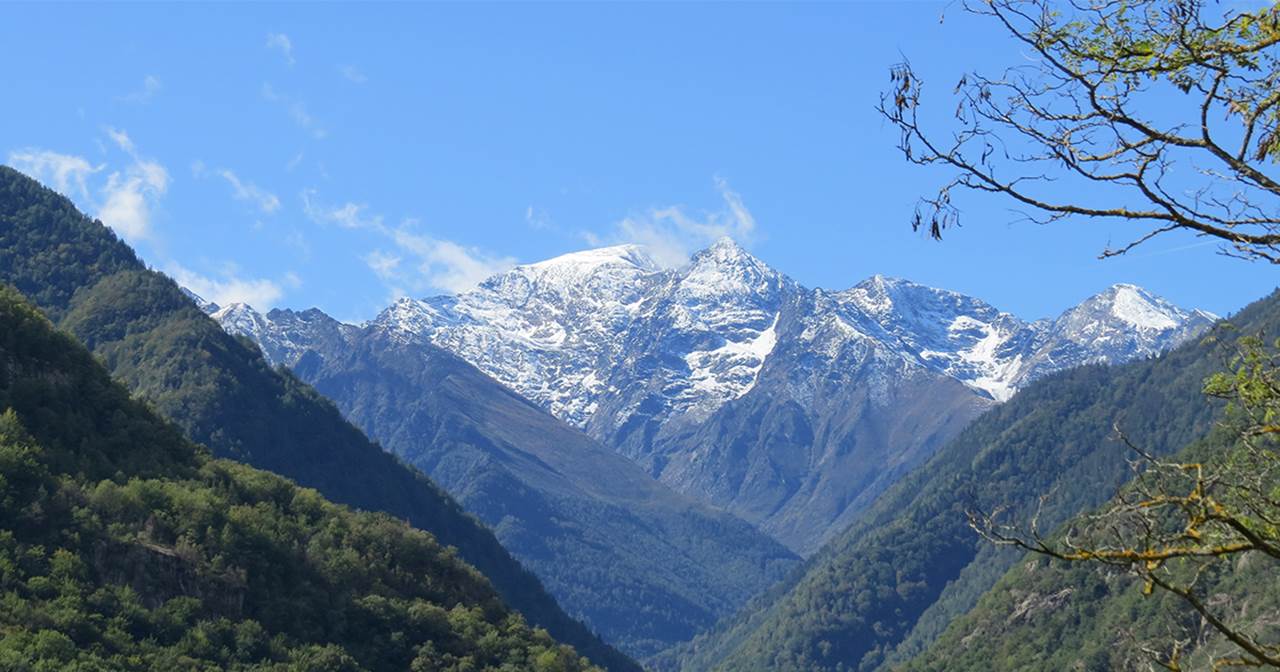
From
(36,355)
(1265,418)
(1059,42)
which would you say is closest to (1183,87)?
(1059,42)

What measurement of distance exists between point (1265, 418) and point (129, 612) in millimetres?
90685

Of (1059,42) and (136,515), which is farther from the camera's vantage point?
(136,515)

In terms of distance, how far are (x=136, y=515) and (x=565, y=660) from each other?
123ft

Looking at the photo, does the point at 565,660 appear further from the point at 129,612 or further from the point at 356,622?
the point at 129,612

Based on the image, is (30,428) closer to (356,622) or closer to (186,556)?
(186,556)

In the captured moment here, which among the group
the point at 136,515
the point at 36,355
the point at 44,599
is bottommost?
the point at 44,599

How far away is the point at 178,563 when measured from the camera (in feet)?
345

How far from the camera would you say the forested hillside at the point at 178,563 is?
309ft

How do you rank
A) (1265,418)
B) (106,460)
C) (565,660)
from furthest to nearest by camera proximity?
1. (565,660)
2. (106,460)
3. (1265,418)

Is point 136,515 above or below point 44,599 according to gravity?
above

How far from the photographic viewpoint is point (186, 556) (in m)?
106

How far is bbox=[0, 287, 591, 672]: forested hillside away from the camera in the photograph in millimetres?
94125

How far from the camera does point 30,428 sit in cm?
11344

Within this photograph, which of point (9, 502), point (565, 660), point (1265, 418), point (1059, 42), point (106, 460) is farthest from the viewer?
point (565, 660)
